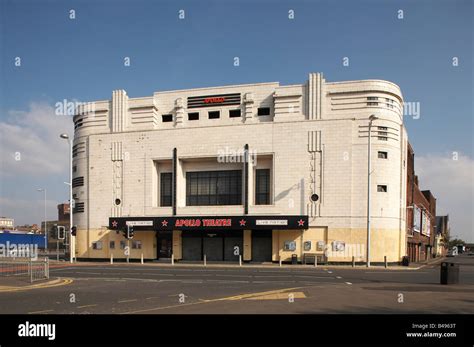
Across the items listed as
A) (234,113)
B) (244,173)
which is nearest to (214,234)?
(244,173)

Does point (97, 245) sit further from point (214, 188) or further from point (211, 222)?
point (214, 188)

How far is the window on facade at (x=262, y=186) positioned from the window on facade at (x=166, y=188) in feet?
30.5

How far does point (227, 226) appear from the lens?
38938 mm

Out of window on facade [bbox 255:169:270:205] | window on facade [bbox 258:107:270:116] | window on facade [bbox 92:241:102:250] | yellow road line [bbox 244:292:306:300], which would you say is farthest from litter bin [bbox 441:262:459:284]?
window on facade [bbox 92:241:102:250]

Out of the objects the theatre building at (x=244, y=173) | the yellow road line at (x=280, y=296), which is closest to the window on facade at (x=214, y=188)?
the theatre building at (x=244, y=173)

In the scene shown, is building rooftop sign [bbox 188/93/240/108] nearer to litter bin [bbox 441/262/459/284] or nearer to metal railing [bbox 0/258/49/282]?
metal railing [bbox 0/258/49/282]

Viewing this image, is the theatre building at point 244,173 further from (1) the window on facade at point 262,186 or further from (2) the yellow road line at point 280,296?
(2) the yellow road line at point 280,296

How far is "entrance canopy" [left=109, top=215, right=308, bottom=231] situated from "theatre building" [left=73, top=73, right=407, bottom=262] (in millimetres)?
97

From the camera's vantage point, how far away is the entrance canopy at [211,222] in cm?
3781

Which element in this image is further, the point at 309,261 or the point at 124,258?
the point at 124,258

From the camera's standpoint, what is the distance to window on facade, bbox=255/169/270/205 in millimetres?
41438

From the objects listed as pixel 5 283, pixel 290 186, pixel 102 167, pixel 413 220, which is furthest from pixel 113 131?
pixel 413 220

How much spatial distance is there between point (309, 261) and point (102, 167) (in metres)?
24.1
